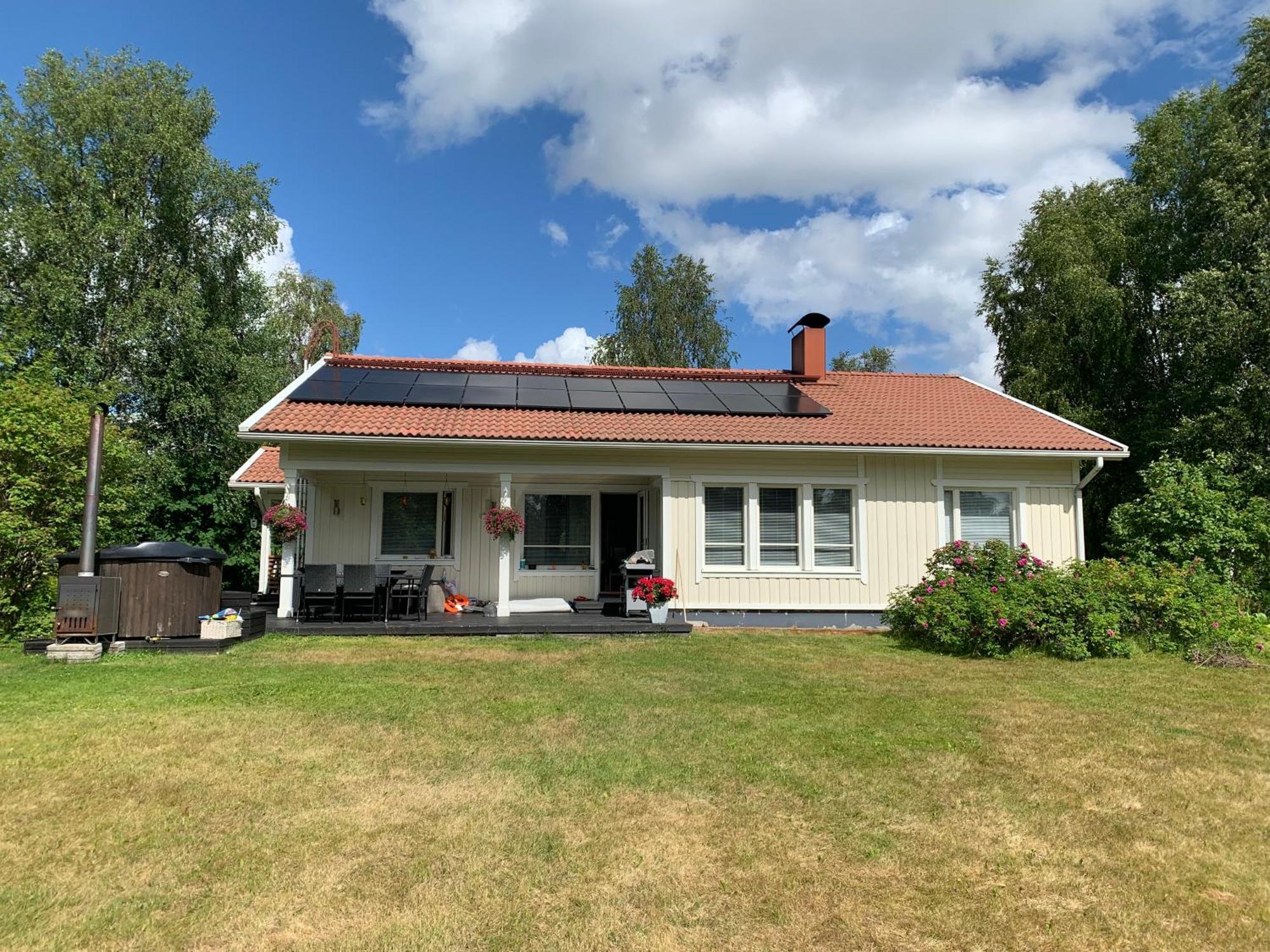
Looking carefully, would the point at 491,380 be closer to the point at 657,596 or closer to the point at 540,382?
the point at 540,382

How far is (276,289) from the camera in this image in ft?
103

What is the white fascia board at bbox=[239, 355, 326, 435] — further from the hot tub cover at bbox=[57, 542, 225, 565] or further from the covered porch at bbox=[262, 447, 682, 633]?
the hot tub cover at bbox=[57, 542, 225, 565]

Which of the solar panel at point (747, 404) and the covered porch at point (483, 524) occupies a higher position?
the solar panel at point (747, 404)

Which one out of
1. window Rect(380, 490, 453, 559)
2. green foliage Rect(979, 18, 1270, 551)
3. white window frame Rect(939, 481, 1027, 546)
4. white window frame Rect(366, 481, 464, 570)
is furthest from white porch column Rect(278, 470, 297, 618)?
green foliage Rect(979, 18, 1270, 551)

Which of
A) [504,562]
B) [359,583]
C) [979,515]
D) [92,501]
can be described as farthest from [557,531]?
[979,515]

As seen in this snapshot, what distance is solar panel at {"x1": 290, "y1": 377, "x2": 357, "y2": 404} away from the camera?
41.7 ft

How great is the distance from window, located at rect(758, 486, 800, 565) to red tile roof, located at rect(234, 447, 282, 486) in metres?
9.04

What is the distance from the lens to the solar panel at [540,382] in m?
14.6

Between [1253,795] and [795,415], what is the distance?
972cm

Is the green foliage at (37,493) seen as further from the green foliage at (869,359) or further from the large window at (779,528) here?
the green foliage at (869,359)

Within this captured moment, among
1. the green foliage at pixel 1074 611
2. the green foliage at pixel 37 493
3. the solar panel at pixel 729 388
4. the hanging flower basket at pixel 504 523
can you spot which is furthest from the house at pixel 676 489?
the green foliage at pixel 37 493

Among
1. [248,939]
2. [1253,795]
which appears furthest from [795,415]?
[248,939]

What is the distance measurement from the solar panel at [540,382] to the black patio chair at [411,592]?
4.37 metres

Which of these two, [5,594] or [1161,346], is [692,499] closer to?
[5,594]
